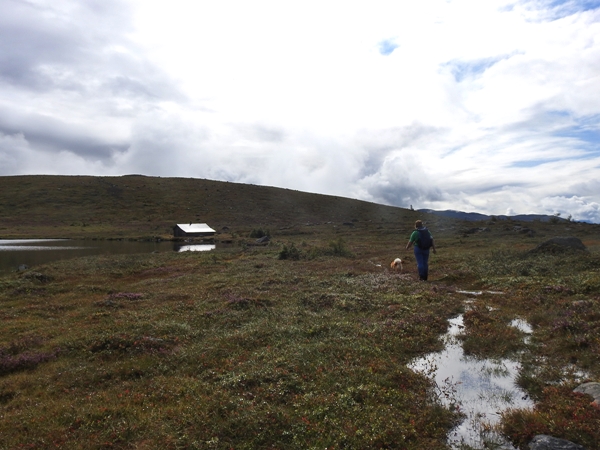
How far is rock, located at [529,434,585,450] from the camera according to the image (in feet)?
20.3

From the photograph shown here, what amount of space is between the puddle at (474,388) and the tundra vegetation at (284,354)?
0.85ft

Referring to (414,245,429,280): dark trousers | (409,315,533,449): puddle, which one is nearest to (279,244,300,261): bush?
(414,245,429,280): dark trousers

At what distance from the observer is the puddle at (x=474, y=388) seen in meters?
7.06

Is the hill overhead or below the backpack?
overhead

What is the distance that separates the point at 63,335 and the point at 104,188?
154m

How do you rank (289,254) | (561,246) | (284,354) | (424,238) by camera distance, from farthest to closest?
(289,254)
(561,246)
(424,238)
(284,354)

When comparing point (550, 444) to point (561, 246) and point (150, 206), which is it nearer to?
point (561, 246)

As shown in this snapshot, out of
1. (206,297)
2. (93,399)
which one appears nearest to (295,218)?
(206,297)

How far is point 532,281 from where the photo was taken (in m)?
18.6

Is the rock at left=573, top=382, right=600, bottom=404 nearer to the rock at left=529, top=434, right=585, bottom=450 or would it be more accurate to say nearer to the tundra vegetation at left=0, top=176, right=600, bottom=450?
the tundra vegetation at left=0, top=176, right=600, bottom=450

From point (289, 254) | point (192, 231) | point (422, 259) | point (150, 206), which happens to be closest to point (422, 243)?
point (422, 259)

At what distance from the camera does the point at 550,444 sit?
6.31 meters

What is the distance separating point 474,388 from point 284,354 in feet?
15.9

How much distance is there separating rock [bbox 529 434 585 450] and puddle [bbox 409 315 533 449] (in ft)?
1.37
